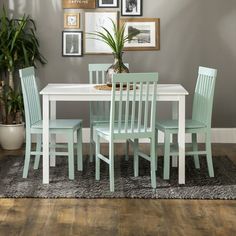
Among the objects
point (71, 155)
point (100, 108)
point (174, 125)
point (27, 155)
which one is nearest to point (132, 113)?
point (174, 125)

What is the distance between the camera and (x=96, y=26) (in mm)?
6711

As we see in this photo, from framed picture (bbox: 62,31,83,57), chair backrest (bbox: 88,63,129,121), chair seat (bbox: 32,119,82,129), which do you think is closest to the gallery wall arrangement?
framed picture (bbox: 62,31,83,57)

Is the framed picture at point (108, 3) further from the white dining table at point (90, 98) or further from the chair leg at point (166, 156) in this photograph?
the chair leg at point (166, 156)

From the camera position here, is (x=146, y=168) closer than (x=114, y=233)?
No

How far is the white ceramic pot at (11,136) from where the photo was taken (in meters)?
6.50

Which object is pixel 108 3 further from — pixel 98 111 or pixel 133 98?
pixel 133 98

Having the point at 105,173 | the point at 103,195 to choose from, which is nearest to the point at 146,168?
the point at 105,173

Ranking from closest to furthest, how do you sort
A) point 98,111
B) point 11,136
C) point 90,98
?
1. point 90,98
2. point 98,111
3. point 11,136

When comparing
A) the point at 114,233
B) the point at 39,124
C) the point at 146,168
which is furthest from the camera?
the point at 146,168

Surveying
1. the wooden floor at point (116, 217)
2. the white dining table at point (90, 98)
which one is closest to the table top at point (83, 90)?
the white dining table at point (90, 98)

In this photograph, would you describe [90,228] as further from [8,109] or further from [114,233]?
[8,109]

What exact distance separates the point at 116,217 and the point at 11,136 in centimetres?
255

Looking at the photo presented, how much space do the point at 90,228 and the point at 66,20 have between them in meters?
3.21

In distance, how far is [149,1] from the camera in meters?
6.68
